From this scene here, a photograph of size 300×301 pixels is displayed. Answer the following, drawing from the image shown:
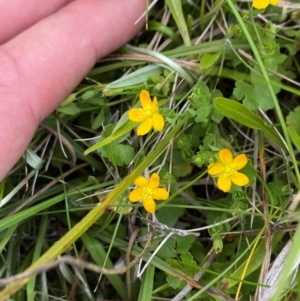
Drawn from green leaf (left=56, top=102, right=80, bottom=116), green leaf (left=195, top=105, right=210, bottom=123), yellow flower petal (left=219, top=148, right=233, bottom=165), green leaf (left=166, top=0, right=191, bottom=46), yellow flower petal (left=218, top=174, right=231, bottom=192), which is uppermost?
green leaf (left=166, top=0, right=191, bottom=46)

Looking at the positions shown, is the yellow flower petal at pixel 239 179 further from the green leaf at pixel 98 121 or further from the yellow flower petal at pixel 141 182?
the green leaf at pixel 98 121

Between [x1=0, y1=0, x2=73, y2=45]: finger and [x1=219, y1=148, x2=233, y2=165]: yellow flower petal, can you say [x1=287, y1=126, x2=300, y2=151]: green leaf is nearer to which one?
[x1=219, y1=148, x2=233, y2=165]: yellow flower petal

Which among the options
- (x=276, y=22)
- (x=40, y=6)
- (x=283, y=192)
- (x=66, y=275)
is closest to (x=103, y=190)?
(x=66, y=275)

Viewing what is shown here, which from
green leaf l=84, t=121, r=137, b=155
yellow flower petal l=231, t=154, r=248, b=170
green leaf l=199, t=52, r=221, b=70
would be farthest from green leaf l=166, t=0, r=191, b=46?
yellow flower petal l=231, t=154, r=248, b=170

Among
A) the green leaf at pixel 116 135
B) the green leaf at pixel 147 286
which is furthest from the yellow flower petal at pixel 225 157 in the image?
the green leaf at pixel 147 286

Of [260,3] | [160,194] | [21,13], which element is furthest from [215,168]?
[21,13]

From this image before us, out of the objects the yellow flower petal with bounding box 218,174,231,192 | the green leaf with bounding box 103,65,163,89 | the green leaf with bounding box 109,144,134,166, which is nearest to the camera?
the yellow flower petal with bounding box 218,174,231,192
